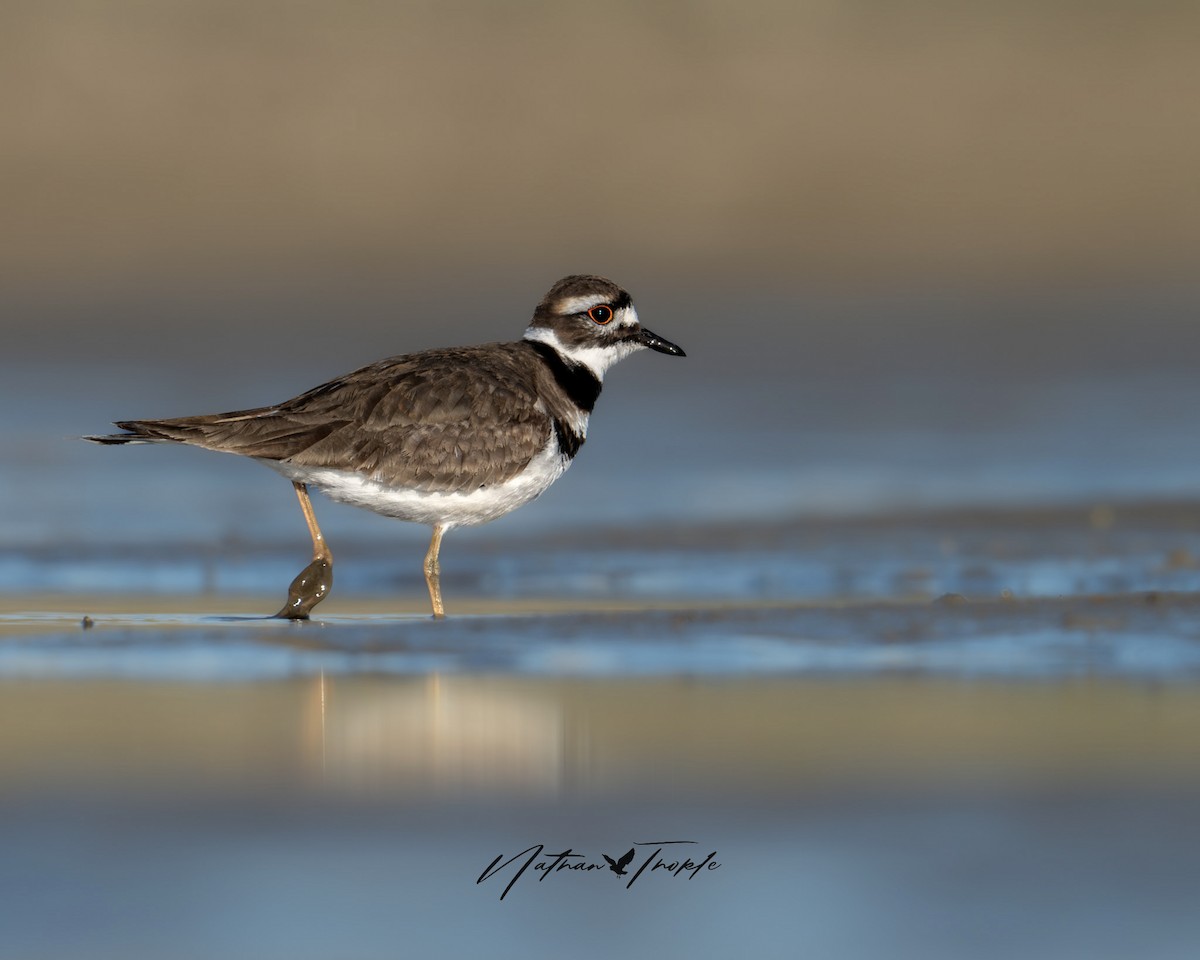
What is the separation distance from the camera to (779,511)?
1195 cm

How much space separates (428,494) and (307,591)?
777mm

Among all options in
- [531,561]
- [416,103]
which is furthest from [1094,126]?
[531,561]

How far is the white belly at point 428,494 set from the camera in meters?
9.39

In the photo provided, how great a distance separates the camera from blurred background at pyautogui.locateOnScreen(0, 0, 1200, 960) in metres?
5.31

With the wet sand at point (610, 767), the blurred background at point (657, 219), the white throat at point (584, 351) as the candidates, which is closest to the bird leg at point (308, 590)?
the wet sand at point (610, 767)

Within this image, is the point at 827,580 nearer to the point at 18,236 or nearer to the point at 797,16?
the point at 18,236

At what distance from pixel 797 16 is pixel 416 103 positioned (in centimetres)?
519

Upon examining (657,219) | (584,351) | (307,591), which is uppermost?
(657,219)

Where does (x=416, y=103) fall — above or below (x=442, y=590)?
above

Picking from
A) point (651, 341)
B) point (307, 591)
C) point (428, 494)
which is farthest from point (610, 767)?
point (651, 341)
